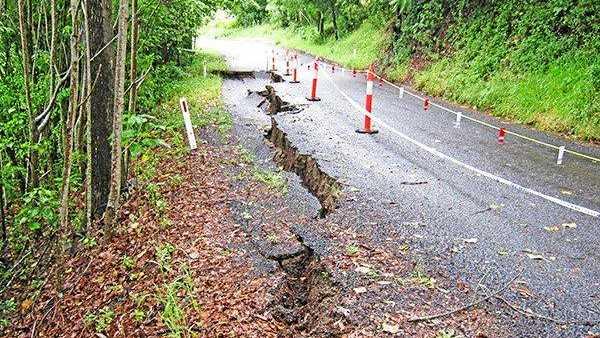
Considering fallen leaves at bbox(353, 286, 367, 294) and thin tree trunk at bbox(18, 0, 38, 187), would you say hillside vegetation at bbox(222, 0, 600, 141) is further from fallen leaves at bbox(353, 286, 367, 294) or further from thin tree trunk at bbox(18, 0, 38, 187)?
thin tree trunk at bbox(18, 0, 38, 187)

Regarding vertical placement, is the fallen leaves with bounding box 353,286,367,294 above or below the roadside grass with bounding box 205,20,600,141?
below

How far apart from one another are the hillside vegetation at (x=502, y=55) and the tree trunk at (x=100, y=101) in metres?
8.51

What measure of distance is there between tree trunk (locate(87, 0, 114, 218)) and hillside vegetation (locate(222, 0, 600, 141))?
27.9 ft

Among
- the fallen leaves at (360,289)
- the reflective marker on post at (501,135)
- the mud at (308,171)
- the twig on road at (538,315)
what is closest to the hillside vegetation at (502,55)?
the reflective marker on post at (501,135)

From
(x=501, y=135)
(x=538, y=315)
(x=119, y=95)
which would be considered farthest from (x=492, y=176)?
(x=119, y=95)

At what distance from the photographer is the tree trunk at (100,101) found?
6.39 meters

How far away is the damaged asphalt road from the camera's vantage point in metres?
4.20

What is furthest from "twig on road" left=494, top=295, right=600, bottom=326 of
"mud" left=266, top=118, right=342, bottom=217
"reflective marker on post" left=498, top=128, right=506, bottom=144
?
"reflective marker on post" left=498, top=128, right=506, bottom=144

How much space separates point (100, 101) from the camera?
676 cm

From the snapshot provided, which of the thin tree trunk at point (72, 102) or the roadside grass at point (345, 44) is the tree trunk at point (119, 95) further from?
the roadside grass at point (345, 44)

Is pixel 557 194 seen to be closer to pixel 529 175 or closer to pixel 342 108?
pixel 529 175

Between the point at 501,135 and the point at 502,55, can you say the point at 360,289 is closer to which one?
the point at 501,135

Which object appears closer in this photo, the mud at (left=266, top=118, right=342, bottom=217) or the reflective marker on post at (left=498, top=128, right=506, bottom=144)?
the mud at (left=266, top=118, right=342, bottom=217)

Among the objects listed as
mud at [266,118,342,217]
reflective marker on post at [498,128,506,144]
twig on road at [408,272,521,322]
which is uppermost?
reflective marker on post at [498,128,506,144]
